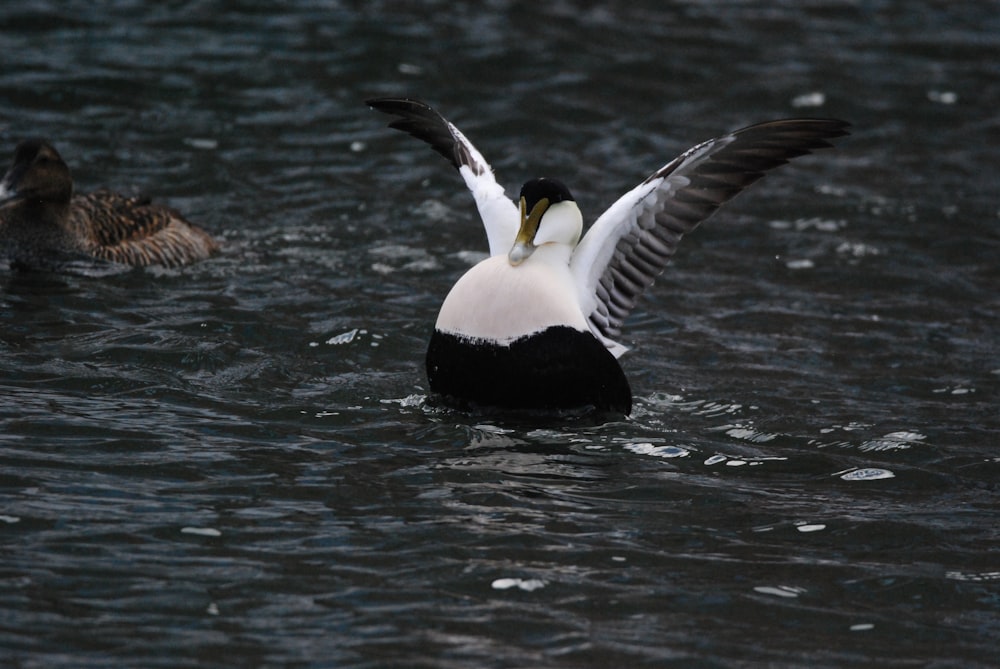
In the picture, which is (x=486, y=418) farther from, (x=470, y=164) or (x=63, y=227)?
(x=63, y=227)

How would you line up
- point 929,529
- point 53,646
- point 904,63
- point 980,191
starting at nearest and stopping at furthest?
1. point 53,646
2. point 929,529
3. point 980,191
4. point 904,63

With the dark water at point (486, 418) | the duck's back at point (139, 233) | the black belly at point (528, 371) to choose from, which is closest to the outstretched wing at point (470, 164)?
the black belly at point (528, 371)

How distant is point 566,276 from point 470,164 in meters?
1.09

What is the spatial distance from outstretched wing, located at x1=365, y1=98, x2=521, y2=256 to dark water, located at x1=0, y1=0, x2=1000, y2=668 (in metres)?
1.02

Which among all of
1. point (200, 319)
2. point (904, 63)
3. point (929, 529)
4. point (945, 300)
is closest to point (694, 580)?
point (929, 529)

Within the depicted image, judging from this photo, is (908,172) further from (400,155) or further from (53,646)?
(53,646)

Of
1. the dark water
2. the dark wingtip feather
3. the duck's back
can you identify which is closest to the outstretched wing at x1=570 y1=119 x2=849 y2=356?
the dark water

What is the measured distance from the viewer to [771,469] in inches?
295

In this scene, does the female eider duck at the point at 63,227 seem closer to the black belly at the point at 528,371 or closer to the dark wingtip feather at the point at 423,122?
the dark wingtip feather at the point at 423,122

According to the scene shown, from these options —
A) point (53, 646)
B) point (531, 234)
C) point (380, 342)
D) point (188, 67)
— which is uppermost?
point (188, 67)

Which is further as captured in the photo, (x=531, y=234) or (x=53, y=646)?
(x=531, y=234)

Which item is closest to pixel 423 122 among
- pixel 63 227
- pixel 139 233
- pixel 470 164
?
pixel 470 164

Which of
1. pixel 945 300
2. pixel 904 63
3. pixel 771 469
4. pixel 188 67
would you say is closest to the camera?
pixel 771 469

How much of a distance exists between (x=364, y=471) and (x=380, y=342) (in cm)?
232
